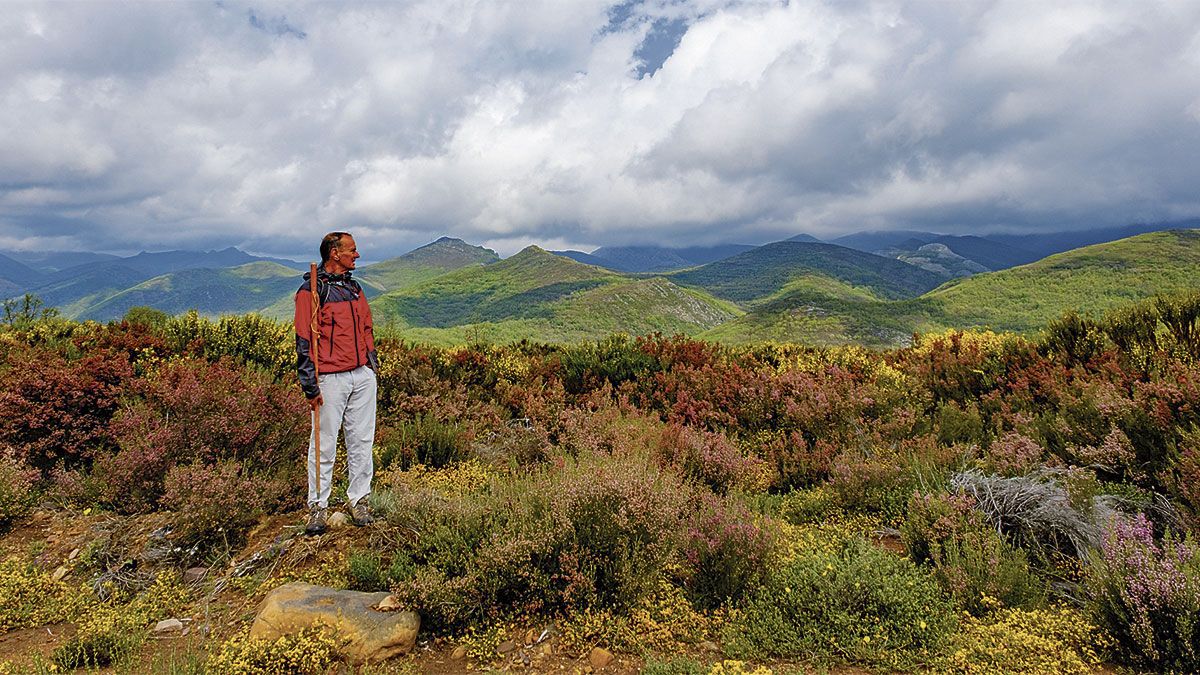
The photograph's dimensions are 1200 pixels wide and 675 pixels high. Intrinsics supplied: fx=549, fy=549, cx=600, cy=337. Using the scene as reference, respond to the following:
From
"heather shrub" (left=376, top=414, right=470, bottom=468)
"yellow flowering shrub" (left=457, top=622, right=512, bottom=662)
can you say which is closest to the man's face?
"heather shrub" (left=376, top=414, right=470, bottom=468)

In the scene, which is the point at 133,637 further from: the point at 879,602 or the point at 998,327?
the point at 998,327

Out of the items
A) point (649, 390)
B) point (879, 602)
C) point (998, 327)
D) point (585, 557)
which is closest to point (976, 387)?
point (649, 390)

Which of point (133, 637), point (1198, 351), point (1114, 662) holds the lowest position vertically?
point (1114, 662)

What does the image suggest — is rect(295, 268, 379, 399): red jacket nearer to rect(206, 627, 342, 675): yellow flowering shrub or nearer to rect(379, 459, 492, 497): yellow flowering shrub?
rect(379, 459, 492, 497): yellow flowering shrub

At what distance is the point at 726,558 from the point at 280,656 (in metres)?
3.08

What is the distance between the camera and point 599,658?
354 cm

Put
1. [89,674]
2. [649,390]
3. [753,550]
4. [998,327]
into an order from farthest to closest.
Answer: [998,327] → [649,390] → [753,550] → [89,674]

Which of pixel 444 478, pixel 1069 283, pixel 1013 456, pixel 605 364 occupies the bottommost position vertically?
pixel 1069 283

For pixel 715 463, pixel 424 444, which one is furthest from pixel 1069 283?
pixel 424 444

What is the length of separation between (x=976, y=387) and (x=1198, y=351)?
99.0 inches

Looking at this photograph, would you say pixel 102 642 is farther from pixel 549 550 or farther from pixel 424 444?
pixel 424 444

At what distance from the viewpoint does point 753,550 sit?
4.23 meters

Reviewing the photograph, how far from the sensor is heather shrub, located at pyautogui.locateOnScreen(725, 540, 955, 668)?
3521mm

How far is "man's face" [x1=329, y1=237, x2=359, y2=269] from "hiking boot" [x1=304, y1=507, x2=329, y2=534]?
7.67 feet
